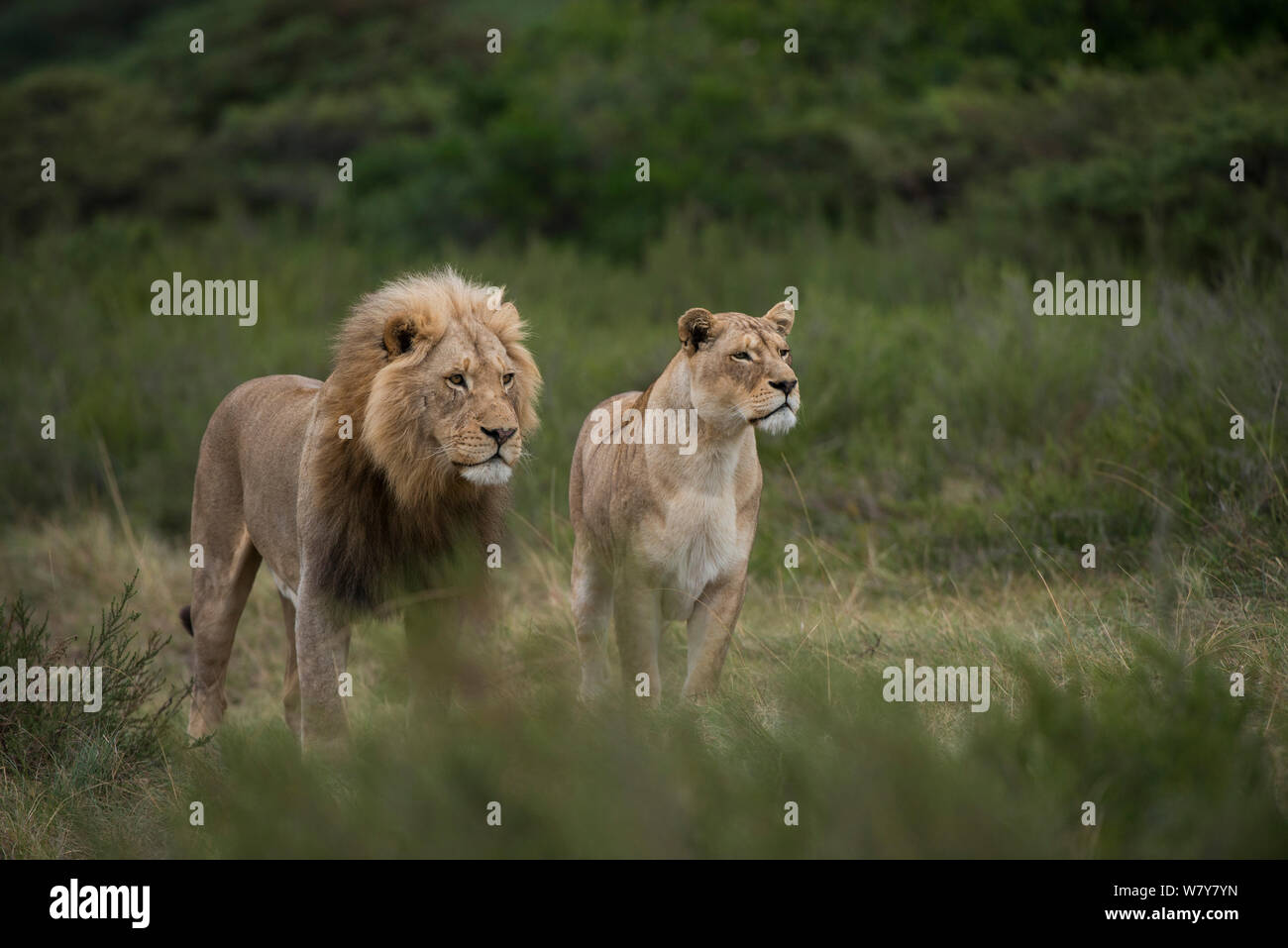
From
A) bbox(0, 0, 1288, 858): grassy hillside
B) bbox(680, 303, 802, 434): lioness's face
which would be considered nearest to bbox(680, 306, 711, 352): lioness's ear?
bbox(680, 303, 802, 434): lioness's face

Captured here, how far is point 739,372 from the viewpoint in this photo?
18.1 feet

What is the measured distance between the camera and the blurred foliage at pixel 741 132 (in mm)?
14594

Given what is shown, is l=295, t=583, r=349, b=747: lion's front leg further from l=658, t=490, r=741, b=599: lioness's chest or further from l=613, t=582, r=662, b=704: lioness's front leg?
l=658, t=490, r=741, b=599: lioness's chest

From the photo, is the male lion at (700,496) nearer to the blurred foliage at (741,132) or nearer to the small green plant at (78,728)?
the small green plant at (78,728)

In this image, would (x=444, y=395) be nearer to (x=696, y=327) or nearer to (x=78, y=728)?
(x=696, y=327)

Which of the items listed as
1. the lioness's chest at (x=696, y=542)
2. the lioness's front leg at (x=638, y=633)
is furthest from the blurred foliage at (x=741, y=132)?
the lioness's front leg at (x=638, y=633)

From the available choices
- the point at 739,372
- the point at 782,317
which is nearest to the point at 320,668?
the point at 739,372

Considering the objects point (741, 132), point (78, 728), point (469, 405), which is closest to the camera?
point (469, 405)

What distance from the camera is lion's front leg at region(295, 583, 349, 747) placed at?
5.28m

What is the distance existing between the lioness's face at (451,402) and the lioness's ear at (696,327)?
768mm

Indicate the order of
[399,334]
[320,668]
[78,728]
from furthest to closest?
[78,728]
[320,668]
[399,334]

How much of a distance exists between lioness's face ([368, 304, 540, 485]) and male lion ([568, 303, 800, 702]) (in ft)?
2.47

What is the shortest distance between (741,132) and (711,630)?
1666cm
